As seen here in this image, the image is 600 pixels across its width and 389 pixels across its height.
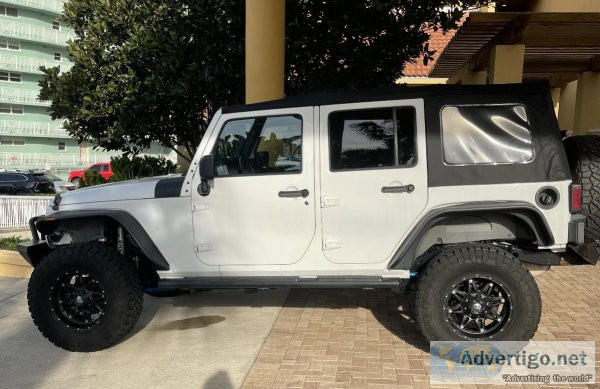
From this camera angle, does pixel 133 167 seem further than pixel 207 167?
Yes

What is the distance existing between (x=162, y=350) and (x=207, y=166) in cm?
173

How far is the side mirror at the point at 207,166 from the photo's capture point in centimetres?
383

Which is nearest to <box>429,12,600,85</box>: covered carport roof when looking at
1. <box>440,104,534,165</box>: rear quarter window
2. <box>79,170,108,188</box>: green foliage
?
<box>440,104,534,165</box>: rear quarter window

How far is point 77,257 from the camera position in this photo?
404cm

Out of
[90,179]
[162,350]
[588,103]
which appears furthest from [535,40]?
[90,179]

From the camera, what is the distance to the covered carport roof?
754 centimetres

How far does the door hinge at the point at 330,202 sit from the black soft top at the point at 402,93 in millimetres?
797

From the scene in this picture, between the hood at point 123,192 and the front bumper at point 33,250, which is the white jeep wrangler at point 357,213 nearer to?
the hood at point 123,192

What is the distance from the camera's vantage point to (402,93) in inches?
150

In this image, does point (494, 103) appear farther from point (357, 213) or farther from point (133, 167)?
point (133, 167)

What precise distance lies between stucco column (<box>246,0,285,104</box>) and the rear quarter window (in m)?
2.90

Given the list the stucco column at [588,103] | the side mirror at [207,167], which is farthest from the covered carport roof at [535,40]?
the side mirror at [207,167]

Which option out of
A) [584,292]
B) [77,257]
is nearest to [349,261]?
[77,257]

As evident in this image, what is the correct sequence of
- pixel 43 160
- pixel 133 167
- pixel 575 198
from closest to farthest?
pixel 575 198 < pixel 133 167 < pixel 43 160
